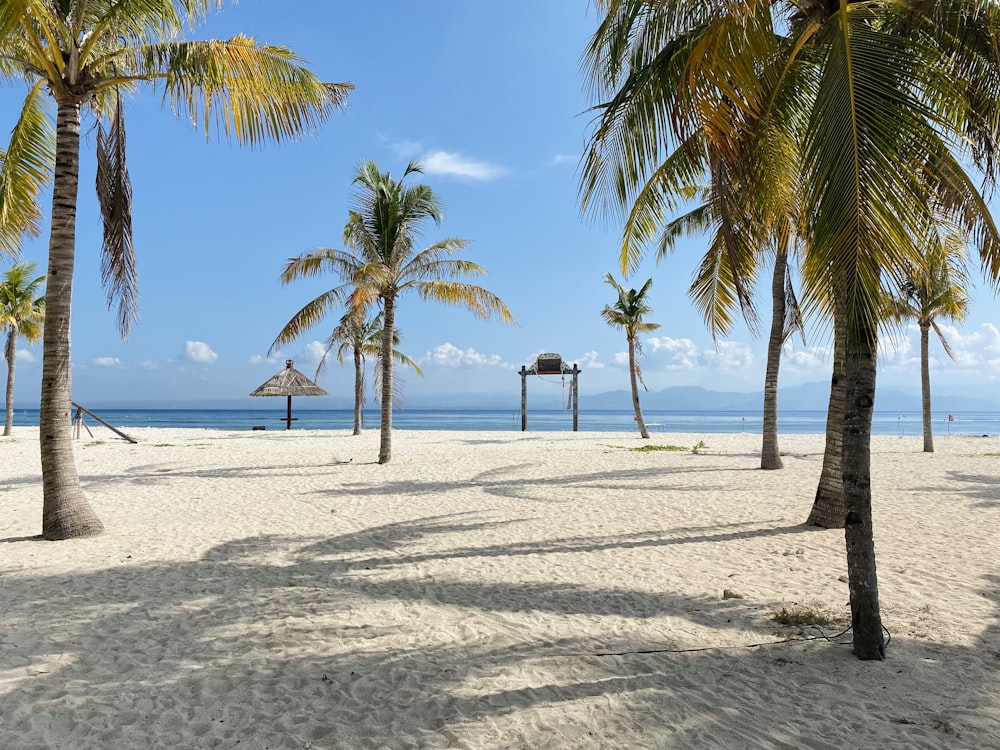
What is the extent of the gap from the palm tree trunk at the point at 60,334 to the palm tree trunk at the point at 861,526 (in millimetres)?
8043

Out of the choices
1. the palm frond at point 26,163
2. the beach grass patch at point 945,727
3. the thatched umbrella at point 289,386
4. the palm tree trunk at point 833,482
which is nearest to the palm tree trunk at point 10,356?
the thatched umbrella at point 289,386

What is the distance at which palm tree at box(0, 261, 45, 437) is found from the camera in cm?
2312

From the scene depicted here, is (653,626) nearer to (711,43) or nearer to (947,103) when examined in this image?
(711,43)

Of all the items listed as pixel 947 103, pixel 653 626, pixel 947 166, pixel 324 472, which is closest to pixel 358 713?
pixel 653 626

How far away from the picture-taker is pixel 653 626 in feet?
14.6

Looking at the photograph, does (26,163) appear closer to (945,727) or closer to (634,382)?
(945,727)

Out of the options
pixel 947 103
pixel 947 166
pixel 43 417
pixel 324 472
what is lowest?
pixel 324 472

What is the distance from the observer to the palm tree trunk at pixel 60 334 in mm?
6906

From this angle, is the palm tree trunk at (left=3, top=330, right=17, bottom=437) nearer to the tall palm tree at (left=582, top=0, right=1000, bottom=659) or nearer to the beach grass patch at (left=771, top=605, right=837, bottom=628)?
the tall palm tree at (left=582, top=0, right=1000, bottom=659)

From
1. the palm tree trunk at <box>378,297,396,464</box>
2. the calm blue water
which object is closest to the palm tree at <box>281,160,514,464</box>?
the palm tree trunk at <box>378,297,396,464</box>

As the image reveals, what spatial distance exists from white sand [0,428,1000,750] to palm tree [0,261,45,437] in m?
18.2

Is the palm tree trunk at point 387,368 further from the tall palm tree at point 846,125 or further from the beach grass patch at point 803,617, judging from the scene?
the beach grass patch at point 803,617

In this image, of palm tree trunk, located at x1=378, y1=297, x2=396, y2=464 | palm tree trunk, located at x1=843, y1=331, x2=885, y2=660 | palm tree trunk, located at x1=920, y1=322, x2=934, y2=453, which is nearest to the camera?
palm tree trunk, located at x1=843, y1=331, x2=885, y2=660

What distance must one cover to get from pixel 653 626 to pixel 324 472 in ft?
34.8
